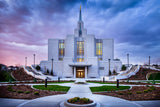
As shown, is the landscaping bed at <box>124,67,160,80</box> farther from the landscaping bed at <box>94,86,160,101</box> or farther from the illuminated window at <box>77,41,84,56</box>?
the illuminated window at <box>77,41,84,56</box>

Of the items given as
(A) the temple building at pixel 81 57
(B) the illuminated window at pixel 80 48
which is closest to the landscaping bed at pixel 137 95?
(A) the temple building at pixel 81 57

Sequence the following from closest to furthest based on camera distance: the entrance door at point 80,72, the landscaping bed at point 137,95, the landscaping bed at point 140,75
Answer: the landscaping bed at point 137,95 < the landscaping bed at point 140,75 < the entrance door at point 80,72

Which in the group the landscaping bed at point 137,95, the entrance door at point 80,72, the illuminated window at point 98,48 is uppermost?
the illuminated window at point 98,48

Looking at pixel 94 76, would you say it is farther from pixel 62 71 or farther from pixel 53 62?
pixel 53 62

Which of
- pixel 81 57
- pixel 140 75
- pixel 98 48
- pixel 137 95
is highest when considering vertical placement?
pixel 98 48

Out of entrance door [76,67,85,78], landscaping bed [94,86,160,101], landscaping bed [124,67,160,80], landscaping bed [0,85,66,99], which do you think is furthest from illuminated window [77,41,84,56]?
landscaping bed [94,86,160,101]

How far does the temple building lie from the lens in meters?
47.5

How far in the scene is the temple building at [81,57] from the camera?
156 ft

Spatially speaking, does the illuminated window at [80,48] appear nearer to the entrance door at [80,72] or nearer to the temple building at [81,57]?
the temple building at [81,57]

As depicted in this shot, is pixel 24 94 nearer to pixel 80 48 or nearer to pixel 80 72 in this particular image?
pixel 80 72

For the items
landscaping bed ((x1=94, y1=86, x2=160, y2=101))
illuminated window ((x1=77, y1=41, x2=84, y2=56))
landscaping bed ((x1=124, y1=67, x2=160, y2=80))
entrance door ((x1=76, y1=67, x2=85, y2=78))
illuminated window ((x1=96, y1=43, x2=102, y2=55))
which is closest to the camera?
landscaping bed ((x1=94, y1=86, x2=160, y2=101))

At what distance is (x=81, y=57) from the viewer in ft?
186

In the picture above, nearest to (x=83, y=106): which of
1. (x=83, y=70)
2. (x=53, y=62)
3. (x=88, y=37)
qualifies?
(x=83, y=70)

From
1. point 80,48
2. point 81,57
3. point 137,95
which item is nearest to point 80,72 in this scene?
point 81,57
